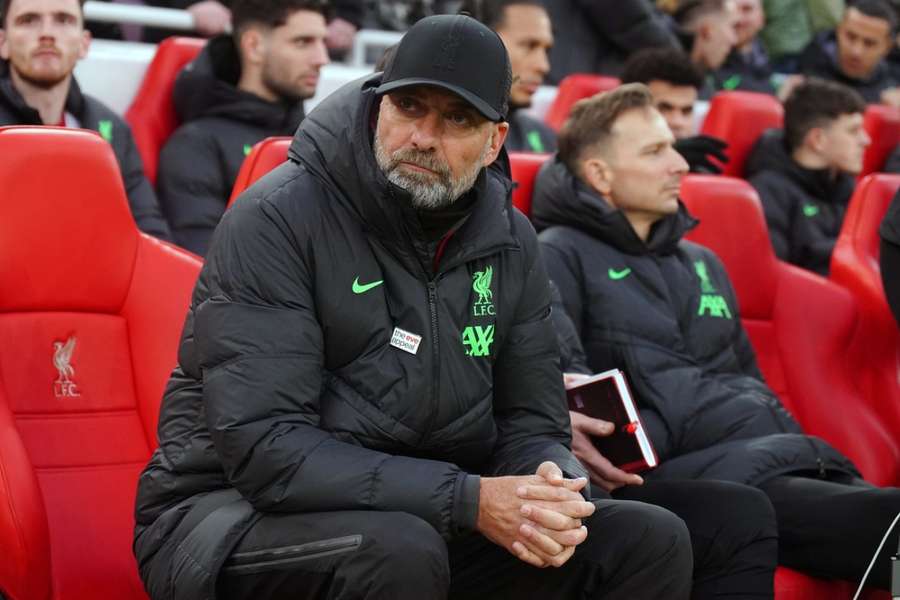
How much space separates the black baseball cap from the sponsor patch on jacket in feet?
1.39

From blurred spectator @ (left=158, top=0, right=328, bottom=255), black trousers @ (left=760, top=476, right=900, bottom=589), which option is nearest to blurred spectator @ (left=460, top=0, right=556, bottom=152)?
blurred spectator @ (left=158, top=0, right=328, bottom=255)

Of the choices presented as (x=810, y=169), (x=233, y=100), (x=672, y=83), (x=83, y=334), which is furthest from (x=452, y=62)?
(x=810, y=169)

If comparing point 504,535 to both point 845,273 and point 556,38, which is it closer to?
point 845,273

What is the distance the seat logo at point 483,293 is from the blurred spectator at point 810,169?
305cm

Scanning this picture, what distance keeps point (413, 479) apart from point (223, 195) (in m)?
2.40

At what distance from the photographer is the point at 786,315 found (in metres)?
4.45

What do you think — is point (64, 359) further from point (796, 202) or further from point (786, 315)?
point (796, 202)

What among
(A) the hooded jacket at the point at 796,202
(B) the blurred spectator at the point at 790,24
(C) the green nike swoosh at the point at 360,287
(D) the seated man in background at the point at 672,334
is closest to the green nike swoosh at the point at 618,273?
(D) the seated man in background at the point at 672,334

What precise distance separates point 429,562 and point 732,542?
1005mm

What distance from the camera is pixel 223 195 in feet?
15.5

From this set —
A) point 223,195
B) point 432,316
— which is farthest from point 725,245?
point 432,316

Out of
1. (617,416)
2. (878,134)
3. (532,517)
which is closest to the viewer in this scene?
(532,517)

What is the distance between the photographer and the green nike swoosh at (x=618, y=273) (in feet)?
12.4

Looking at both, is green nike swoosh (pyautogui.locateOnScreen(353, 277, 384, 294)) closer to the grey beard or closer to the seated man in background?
the grey beard
